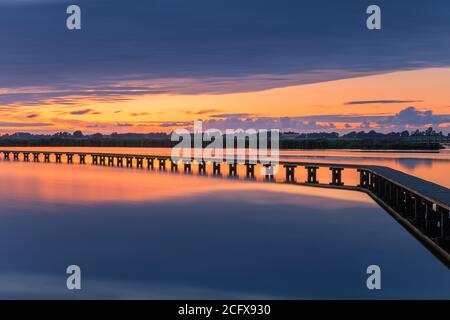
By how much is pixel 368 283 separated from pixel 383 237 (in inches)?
218

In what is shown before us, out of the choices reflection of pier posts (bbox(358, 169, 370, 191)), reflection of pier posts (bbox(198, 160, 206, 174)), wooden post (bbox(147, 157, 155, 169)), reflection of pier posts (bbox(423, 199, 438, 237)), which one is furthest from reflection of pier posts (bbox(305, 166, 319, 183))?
wooden post (bbox(147, 157, 155, 169))

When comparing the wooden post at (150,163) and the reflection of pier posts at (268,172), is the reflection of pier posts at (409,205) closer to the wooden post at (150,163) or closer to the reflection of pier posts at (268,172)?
the reflection of pier posts at (268,172)

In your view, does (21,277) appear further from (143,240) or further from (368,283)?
(368,283)

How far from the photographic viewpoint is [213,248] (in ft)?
52.2

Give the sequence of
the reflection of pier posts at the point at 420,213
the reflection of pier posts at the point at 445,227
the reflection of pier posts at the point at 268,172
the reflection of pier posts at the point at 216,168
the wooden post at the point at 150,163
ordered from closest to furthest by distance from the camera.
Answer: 1. the reflection of pier posts at the point at 445,227
2. the reflection of pier posts at the point at 420,213
3. the reflection of pier posts at the point at 268,172
4. the reflection of pier posts at the point at 216,168
5. the wooden post at the point at 150,163

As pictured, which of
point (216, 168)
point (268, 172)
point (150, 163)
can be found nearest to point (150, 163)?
point (150, 163)

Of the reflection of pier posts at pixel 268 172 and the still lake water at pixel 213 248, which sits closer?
the still lake water at pixel 213 248

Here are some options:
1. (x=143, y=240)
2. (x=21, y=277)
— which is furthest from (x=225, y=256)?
(x=21, y=277)

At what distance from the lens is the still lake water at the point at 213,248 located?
38.6 ft

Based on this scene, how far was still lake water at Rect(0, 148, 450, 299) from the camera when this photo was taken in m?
11.8

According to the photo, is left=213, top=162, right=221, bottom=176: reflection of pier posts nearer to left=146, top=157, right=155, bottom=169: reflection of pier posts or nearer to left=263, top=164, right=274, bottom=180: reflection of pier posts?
left=263, top=164, right=274, bottom=180: reflection of pier posts

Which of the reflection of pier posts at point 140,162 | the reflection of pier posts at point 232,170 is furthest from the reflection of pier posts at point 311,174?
the reflection of pier posts at point 140,162

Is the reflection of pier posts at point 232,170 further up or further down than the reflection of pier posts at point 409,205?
further down

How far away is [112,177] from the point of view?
43656 millimetres
